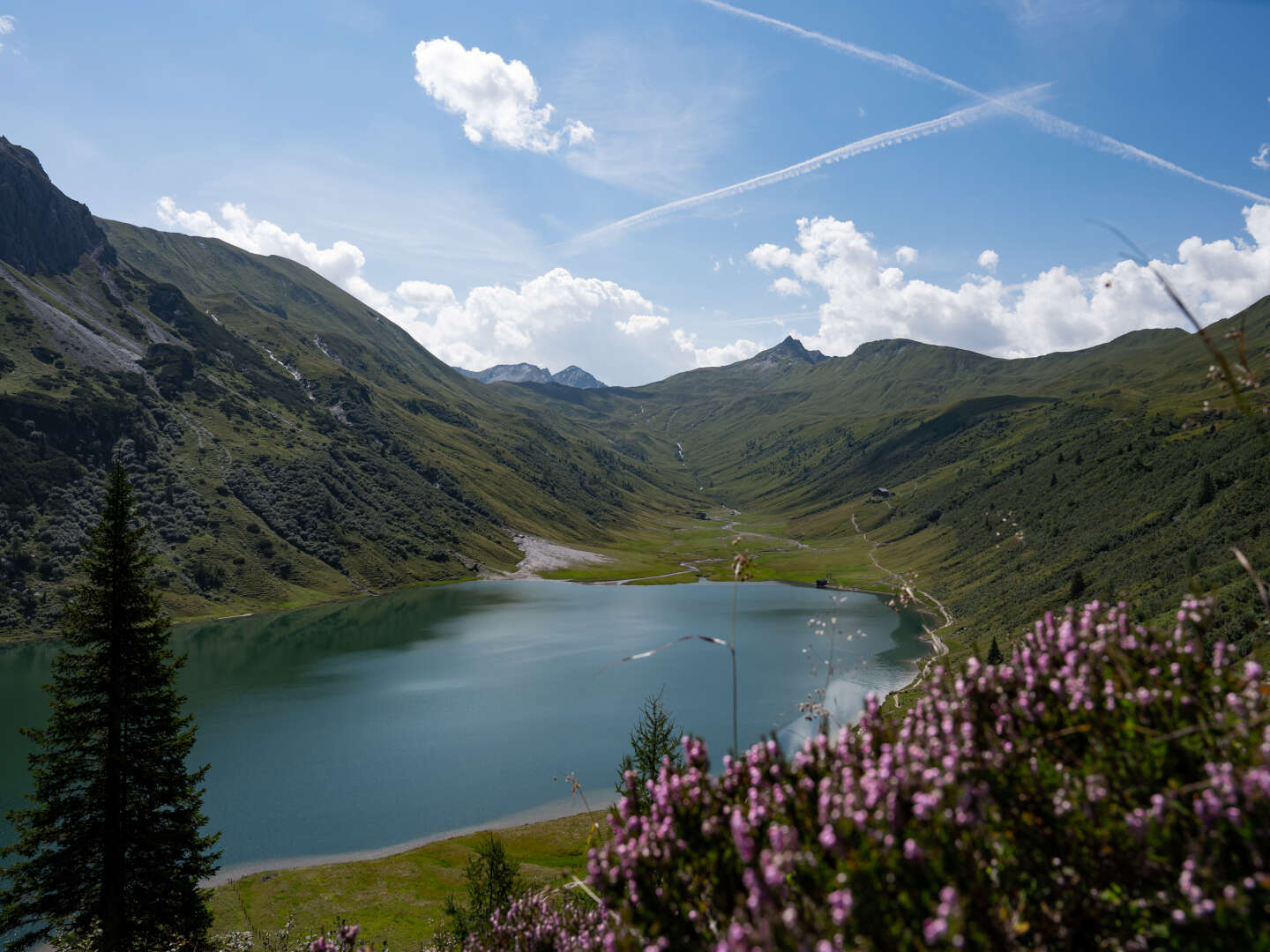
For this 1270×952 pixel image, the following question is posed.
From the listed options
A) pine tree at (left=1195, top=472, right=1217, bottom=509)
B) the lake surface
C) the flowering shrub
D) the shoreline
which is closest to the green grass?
the shoreline

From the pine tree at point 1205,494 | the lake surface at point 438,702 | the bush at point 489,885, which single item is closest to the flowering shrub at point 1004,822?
the lake surface at point 438,702

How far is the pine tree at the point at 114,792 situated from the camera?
24.4 m

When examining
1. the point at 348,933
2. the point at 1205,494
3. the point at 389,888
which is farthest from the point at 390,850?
the point at 1205,494

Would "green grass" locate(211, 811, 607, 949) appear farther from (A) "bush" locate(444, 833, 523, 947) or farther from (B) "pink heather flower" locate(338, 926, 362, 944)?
(B) "pink heather flower" locate(338, 926, 362, 944)

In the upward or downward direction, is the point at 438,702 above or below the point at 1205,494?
below

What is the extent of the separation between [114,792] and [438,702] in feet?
235

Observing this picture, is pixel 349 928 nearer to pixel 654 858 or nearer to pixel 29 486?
pixel 654 858

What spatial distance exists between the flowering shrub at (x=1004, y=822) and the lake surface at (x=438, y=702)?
61.7 ft

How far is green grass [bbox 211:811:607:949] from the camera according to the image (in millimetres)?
41750

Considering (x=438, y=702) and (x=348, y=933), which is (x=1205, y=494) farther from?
(x=348, y=933)

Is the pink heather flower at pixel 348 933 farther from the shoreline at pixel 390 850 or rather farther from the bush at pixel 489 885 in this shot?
the shoreline at pixel 390 850

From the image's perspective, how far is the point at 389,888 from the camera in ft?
155

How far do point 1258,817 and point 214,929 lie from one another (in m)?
54.5

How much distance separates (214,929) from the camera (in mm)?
41688
